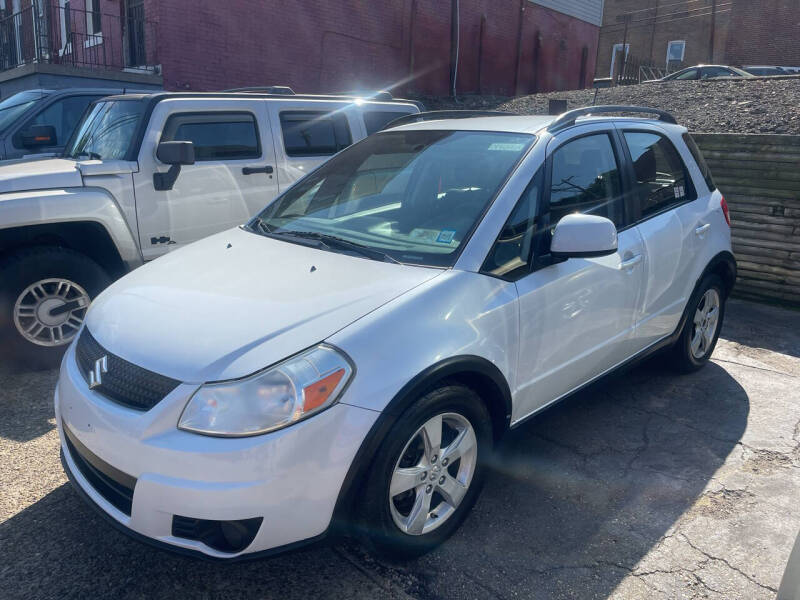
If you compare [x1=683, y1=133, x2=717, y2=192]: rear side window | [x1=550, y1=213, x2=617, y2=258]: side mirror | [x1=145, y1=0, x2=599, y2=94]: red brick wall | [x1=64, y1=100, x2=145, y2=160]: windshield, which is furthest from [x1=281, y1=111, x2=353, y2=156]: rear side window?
[x1=145, y1=0, x2=599, y2=94]: red brick wall

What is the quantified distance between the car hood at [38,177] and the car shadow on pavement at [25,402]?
3.99 feet

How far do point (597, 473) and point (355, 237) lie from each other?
175 centimetres

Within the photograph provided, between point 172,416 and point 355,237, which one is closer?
point 172,416

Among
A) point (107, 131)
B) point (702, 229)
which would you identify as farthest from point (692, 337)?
point (107, 131)

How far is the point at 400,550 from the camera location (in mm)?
2541

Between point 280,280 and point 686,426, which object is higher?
point 280,280

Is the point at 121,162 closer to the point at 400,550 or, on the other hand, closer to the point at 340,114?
the point at 340,114

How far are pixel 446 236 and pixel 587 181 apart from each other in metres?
1.04

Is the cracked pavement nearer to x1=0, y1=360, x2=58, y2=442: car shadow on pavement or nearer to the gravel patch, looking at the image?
x1=0, y1=360, x2=58, y2=442: car shadow on pavement

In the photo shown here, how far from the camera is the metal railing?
12719 mm

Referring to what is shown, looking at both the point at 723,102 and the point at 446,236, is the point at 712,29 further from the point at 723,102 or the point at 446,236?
the point at 446,236

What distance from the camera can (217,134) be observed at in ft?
17.8

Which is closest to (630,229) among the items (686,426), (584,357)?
(584,357)

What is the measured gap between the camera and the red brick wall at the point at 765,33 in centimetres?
2805
